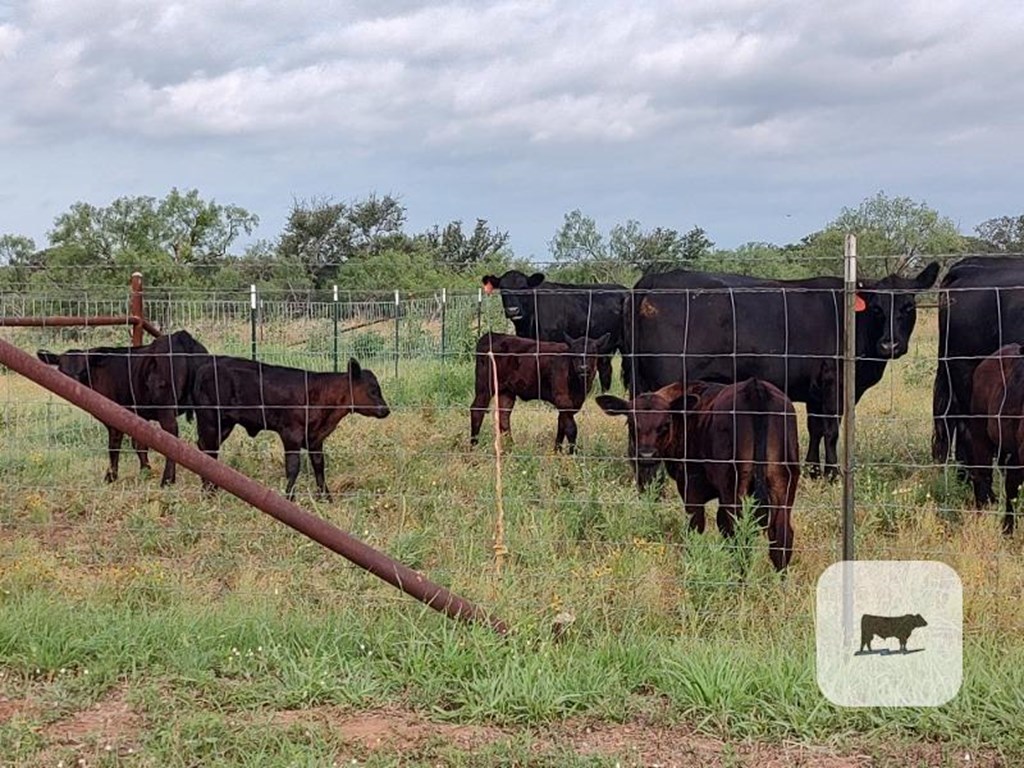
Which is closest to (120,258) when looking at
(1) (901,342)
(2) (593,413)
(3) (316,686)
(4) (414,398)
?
(4) (414,398)

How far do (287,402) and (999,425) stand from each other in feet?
18.1

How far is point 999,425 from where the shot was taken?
21.2 ft

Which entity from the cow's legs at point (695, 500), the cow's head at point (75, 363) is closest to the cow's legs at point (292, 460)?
the cow's head at point (75, 363)

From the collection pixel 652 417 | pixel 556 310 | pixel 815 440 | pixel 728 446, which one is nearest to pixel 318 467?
pixel 652 417

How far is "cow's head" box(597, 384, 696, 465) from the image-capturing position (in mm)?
6156

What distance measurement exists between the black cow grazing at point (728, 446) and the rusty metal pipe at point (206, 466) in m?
2.16

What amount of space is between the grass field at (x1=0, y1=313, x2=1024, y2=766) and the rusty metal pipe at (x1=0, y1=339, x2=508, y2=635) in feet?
1.45

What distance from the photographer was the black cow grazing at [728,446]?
5645 mm

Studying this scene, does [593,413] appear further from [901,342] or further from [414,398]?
[901,342]

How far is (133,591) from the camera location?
5.37 m

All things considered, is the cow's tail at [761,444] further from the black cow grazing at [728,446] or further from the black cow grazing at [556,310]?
the black cow grazing at [556,310]

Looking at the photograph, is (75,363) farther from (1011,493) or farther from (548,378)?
(1011,493)

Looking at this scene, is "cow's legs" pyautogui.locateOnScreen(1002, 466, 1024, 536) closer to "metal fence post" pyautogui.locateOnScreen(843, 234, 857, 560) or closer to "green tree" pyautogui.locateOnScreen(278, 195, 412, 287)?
"metal fence post" pyautogui.locateOnScreen(843, 234, 857, 560)

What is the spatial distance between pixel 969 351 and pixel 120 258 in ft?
101
